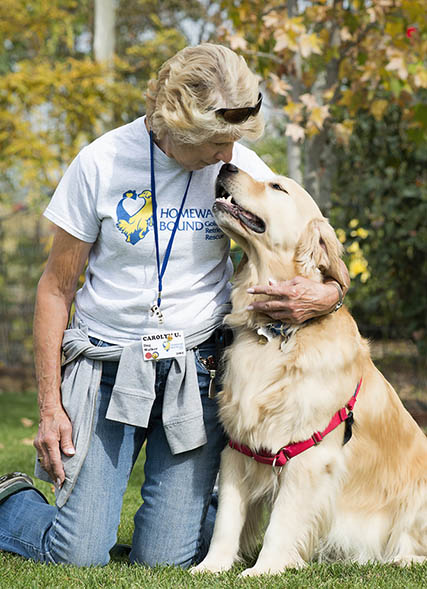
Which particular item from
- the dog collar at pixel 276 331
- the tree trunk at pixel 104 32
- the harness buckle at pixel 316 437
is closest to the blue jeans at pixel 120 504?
the dog collar at pixel 276 331

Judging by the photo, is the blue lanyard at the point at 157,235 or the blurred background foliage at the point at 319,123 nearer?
the blue lanyard at the point at 157,235

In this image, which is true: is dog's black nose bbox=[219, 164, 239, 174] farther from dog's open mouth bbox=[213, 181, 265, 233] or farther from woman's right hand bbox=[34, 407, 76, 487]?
woman's right hand bbox=[34, 407, 76, 487]

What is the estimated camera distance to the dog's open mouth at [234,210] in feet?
8.99

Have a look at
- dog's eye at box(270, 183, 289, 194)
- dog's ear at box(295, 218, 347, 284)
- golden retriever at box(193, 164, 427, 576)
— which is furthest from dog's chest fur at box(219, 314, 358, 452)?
dog's eye at box(270, 183, 289, 194)

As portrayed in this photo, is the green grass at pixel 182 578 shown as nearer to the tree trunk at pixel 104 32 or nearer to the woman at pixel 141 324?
the woman at pixel 141 324

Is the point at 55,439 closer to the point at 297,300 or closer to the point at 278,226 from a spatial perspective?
the point at 297,300

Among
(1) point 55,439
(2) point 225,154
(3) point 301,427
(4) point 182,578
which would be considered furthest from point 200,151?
(4) point 182,578

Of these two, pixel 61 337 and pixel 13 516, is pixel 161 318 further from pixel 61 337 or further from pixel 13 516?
pixel 13 516

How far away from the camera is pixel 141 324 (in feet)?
9.25

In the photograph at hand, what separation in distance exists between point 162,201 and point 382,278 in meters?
4.05

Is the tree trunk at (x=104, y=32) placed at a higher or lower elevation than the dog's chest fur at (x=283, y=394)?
higher

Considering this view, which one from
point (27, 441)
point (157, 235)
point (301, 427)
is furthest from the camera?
point (27, 441)

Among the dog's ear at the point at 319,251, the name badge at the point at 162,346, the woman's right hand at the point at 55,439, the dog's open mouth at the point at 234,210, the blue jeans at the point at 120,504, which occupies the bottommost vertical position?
the blue jeans at the point at 120,504

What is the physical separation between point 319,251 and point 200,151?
0.59 metres
